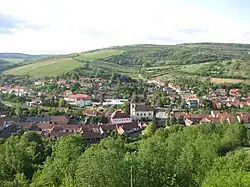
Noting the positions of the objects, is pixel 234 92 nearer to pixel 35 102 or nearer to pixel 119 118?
pixel 119 118

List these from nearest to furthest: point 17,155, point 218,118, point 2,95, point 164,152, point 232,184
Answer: point 232,184, point 164,152, point 17,155, point 218,118, point 2,95

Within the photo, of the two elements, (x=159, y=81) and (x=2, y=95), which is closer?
(x=2, y=95)

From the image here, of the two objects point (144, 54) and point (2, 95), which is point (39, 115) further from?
point (144, 54)

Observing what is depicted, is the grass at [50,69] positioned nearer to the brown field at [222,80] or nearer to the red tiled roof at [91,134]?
the brown field at [222,80]

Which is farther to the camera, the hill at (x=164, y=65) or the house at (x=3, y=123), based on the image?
the hill at (x=164, y=65)

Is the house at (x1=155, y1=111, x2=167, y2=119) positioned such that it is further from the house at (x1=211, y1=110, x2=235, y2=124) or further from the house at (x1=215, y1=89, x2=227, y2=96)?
the house at (x1=215, y1=89, x2=227, y2=96)

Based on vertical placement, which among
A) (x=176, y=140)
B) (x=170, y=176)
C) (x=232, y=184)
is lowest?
(x=176, y=140)

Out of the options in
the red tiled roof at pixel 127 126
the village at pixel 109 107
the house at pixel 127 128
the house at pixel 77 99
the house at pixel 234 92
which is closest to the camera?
the house at pixel 127 128

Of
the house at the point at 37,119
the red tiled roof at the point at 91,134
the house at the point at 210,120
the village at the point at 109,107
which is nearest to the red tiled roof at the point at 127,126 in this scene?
the village at the point at 109,107

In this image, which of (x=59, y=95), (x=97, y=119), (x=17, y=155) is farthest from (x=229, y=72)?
(x=17, y=155)
